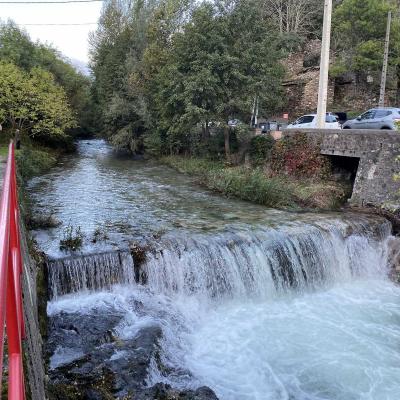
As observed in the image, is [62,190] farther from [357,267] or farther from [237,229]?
[357,267]

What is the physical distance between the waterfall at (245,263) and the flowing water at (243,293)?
28 mm

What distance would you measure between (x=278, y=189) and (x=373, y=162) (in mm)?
3574

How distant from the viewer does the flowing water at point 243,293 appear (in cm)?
745

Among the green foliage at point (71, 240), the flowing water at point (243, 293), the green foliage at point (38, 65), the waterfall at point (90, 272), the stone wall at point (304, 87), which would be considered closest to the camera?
the flowing water at point (243, 293)

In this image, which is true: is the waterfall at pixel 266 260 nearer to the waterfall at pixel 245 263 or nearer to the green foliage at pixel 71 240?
the waterfall at pixel 245 263

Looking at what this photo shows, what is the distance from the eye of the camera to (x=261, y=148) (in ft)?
68.2

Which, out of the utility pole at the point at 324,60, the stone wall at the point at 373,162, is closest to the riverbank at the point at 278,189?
the stone wall at the point at 373,162

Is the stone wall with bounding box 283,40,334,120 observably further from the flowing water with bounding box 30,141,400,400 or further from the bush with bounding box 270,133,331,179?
the flowing water with bounding box 30,141,400,400

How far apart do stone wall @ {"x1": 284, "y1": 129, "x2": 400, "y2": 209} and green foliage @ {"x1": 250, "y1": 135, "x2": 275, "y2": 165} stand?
12.8 ft

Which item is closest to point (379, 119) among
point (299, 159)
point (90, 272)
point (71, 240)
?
point (299, 159)

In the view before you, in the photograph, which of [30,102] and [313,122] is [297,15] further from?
[30,102]

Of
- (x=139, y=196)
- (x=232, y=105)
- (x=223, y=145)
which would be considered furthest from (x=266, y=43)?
(x=139, y=196)

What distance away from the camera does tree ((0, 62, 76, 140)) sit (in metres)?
23.0

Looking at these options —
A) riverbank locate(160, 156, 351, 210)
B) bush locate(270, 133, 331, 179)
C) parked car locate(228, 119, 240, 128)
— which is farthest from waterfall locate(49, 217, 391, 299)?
parked car locate(228, 119, 240, 128)
